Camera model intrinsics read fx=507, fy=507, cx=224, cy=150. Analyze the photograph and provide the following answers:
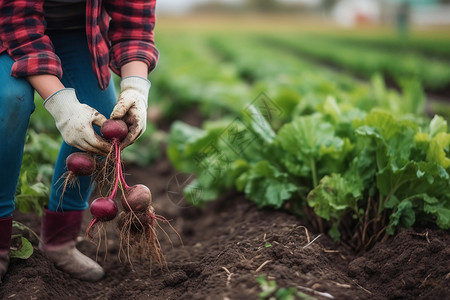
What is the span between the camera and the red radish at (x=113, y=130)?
204 cm

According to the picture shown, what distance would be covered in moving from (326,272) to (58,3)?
1.61 metres

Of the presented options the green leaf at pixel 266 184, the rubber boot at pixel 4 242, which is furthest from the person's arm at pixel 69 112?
the green leaf at pixel 266 184

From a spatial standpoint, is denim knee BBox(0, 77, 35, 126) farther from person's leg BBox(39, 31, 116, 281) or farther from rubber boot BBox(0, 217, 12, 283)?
rubber boot BBox(0, 217, 12, 283)

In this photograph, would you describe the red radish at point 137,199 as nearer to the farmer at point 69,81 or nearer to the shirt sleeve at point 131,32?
the farmer at point 69,81

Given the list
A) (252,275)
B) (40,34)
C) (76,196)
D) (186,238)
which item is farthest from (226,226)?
(40,34)

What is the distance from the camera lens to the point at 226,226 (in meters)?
3.08

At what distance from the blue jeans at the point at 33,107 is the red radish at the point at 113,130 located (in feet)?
1.07

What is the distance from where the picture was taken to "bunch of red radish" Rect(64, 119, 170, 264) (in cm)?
203

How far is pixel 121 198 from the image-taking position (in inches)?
83.7

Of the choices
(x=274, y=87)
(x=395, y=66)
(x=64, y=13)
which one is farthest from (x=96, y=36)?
(x=395, y=66)

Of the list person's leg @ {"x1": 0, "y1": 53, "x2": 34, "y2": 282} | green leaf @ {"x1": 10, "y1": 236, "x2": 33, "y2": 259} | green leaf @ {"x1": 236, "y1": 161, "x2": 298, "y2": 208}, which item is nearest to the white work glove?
person's leg @ {"x1": 0, "y1": 53, "x2": 34, "y2": 282}

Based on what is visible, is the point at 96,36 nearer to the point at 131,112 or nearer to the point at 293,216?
the point at 131,112

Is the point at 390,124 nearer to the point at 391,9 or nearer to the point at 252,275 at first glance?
the point at 252,275

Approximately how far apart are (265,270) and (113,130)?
816mm
